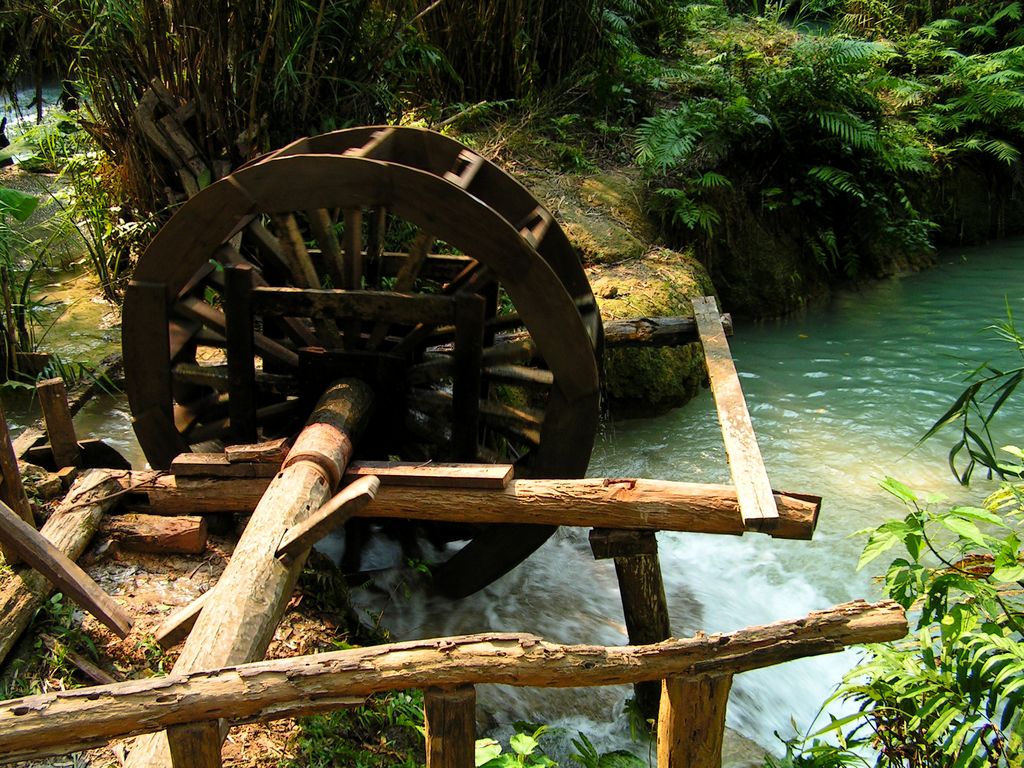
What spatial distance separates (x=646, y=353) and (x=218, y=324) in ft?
10.5

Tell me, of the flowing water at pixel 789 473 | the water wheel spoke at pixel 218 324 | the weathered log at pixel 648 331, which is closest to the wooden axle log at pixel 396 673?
the flowing water at pixel 789 473

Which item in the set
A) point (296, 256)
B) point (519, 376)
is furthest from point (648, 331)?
point (296, 256)

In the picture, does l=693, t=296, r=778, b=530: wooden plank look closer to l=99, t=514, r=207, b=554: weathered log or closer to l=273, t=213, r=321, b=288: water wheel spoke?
l=273, t=213, r=321, b=288: water wheel spoke

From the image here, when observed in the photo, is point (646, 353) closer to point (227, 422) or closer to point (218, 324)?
point (227, 422)

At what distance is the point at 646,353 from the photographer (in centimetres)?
650

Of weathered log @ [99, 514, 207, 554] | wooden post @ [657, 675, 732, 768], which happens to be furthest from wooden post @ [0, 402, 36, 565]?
wooden post @ [657, 675, 732, 768]

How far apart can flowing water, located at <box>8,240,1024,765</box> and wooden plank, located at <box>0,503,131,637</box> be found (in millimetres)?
1141

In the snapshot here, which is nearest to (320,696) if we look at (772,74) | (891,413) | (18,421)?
(18,421)

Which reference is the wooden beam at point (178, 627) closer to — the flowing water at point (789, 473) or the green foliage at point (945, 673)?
the flowing water at point (789, 473)

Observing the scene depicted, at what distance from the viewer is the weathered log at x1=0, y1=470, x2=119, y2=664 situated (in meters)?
3.03

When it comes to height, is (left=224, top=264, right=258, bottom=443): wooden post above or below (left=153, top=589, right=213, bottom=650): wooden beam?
above

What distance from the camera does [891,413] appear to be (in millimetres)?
6773

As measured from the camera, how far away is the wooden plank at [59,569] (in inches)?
120

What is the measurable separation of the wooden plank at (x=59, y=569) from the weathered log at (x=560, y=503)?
0.61 meters
